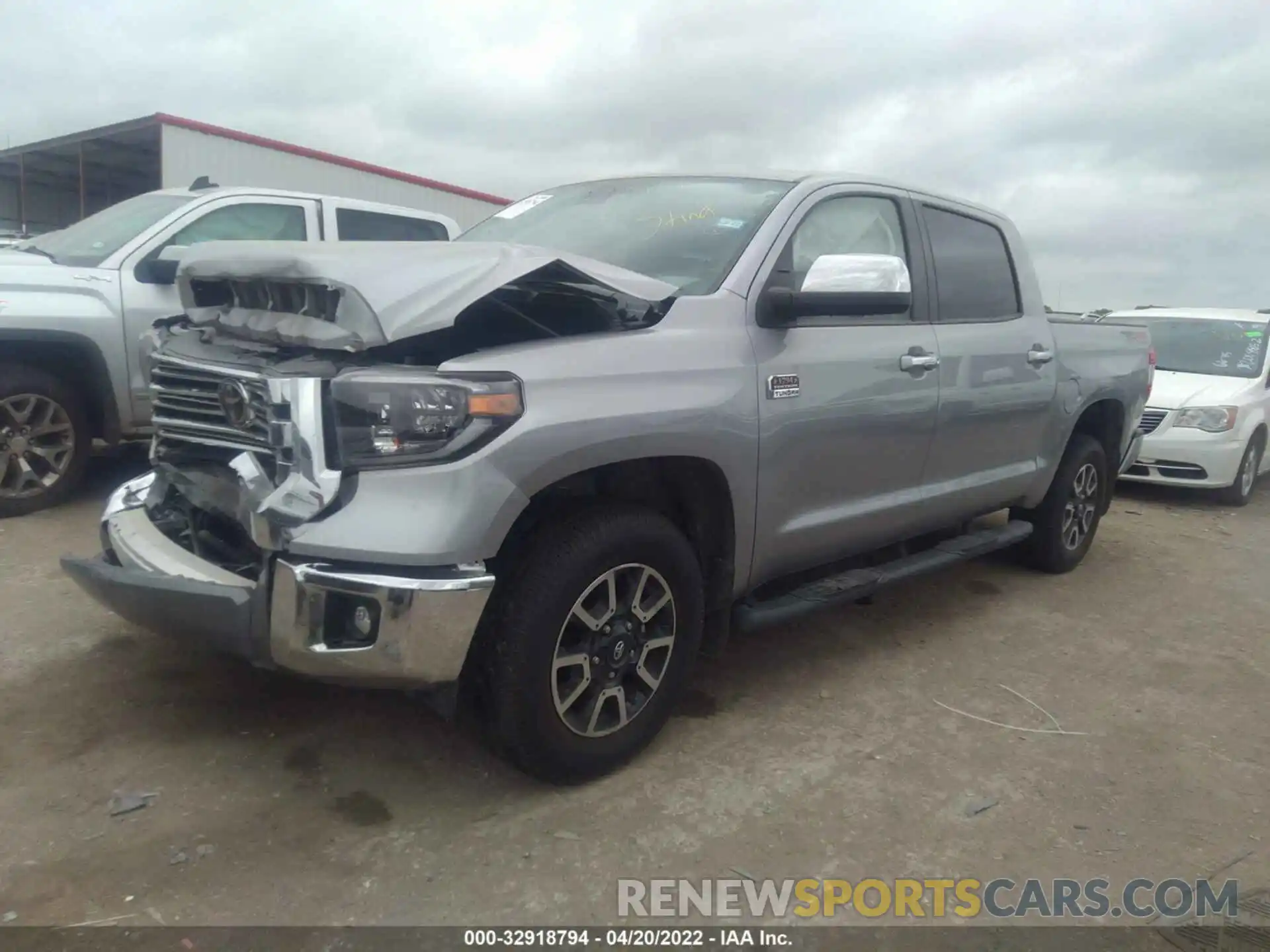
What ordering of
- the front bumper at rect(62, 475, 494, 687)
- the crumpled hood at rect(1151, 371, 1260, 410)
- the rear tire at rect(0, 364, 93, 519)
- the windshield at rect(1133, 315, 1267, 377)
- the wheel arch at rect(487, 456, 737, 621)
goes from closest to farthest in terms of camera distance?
the front bumper at rect(62, 475, 494, 687)
the wheel arch at rect(487, 456, 737, 621)
the rear tire at rect(0, 364, 93, 519)
the crumpled hood at rect(1151, 371, 1260, 410)
the windshield at rect(1133, 315, 1267, 377)

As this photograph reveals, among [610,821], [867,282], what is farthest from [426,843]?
[867,282]

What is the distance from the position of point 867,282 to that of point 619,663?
1.47 metres

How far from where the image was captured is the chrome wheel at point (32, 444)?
489 centimetres

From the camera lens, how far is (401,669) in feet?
7.91

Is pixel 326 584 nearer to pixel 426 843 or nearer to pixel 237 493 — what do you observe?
pixel 237 493

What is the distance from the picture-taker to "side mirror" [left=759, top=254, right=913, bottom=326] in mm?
3111

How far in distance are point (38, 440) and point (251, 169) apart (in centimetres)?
676

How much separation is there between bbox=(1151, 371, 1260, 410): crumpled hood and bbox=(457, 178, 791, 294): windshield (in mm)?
5672

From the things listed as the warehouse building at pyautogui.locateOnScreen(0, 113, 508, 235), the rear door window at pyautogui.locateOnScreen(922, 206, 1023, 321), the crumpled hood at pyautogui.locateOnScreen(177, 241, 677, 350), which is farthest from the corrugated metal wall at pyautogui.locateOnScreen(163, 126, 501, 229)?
the crumpled hood at pyautogui.locateOnScreen(177, 241, 677, 350)

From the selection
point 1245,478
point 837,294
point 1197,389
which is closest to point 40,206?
point 1197,389

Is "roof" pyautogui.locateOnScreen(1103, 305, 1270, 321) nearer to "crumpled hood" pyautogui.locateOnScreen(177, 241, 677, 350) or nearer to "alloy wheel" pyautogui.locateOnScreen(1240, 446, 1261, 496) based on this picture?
"alloy wheel" pyautogui.locateOnScreen(1240, 446, 1261, 496)

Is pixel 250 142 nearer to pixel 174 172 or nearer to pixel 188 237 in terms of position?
pixel 174 172

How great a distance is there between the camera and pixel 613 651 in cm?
283

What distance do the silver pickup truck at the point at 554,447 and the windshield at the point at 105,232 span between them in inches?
100
